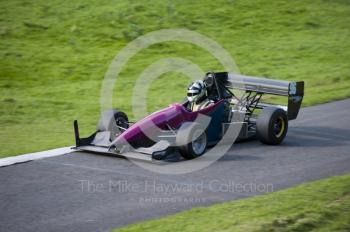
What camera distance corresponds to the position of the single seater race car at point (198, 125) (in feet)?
38.5

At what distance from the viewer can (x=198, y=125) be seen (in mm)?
11805

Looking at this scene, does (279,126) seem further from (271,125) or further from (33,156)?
(33,156)

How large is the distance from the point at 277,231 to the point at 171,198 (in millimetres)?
2346

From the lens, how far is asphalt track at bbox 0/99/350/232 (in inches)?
349

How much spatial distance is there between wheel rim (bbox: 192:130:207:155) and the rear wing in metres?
1.99

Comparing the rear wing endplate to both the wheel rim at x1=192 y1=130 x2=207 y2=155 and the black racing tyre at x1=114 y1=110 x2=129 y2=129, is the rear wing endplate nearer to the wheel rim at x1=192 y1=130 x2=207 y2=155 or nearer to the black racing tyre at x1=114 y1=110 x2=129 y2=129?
the wheel rim at x1=192 y1=130 x2=207 y2=155

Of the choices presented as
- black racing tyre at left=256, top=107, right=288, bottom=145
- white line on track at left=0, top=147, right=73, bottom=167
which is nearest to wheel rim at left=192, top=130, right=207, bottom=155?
black racing tyre at left=256, top=107, right=288, bottom=145

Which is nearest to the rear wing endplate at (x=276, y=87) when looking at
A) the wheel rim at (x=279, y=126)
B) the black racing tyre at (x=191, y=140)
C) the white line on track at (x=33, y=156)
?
the wheel rim at (x=279, y=126)

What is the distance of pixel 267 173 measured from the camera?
36.2 feet

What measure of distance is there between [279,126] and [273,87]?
0.91 m

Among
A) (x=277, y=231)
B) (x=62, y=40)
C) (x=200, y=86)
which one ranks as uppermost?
(x=62, y=40)

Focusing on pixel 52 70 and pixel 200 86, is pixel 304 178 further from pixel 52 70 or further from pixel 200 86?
pixel 52 70

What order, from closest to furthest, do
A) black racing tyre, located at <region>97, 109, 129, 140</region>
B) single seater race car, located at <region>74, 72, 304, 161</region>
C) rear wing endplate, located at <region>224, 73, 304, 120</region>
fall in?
single seater race car, located at <region>74, 72, 304, 161</region> < black racing tyre, located at <region>97, 109, 129, 140</region> < rear wing endplate, located at <region>224, 73, 304, 120</region>

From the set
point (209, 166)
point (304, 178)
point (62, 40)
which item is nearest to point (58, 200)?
point (209, 166)
